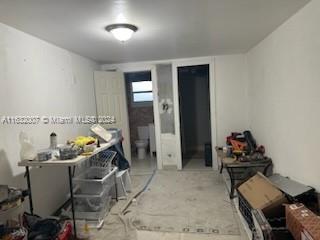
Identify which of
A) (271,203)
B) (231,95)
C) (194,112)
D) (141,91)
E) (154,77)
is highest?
(154,77)

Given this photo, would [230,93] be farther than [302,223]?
Yes

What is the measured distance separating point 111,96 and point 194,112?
8.06ft

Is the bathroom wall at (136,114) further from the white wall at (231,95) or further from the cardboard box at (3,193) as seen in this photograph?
the cardboard box at (3,193)

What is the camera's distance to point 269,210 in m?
2.19

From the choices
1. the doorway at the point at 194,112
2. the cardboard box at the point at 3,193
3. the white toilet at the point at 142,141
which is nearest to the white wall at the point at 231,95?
the doorway at the point at 194,112

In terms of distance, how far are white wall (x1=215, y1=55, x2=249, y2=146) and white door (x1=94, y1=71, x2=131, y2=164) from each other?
6.14 ft

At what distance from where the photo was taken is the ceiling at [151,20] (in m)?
1.88

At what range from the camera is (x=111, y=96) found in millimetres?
4426

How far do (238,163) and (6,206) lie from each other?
269 cm

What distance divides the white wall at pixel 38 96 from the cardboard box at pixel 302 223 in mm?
2545

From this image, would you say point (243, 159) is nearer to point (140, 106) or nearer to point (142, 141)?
point (142, 141)

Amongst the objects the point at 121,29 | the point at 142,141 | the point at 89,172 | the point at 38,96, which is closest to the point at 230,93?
the point at 142,141

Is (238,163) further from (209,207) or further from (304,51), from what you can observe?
(304,51)

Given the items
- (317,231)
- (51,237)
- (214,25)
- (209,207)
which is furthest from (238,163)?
(51,237)
